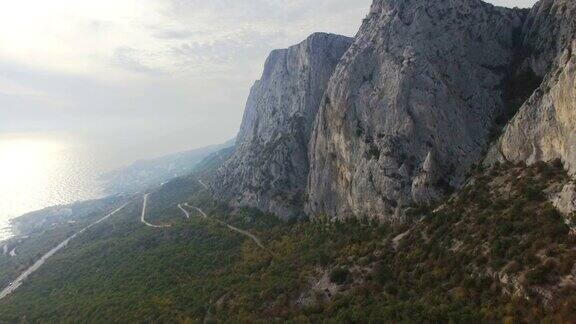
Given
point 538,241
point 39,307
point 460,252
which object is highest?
point 538,241

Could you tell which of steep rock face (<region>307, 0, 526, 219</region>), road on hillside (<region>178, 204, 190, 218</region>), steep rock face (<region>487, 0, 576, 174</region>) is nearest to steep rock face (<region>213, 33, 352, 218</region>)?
road on hillside (<region>178, 204, 190, 218</region>)

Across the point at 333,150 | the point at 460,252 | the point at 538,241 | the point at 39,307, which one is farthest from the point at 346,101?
the point at 39,307

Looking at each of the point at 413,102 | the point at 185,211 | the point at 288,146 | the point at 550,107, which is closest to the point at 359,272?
the point at 550,107

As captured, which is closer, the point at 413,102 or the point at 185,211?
the point at 413,102

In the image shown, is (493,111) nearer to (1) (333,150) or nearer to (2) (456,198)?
(2) (456,198)

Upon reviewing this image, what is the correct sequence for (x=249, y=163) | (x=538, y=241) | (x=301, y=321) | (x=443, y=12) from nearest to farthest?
(x=538, y=241)
(x=301, y=321)
(x=443, y=12)
(x=249, y=163)

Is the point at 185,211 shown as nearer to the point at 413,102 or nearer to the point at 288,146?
the point at 288,146

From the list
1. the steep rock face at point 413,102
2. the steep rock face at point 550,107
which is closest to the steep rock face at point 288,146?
the steep rock face at point 413,102
